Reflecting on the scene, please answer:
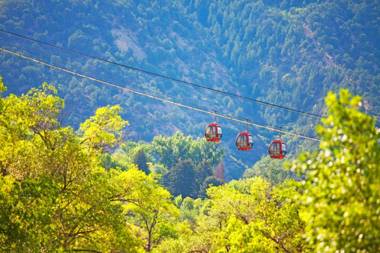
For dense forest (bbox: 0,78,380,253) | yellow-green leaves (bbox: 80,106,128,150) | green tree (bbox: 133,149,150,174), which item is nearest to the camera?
dense forest (bbox: 0,78,380,253)

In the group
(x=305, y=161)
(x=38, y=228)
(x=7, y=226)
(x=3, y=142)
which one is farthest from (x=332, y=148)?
(x=3, y=142)

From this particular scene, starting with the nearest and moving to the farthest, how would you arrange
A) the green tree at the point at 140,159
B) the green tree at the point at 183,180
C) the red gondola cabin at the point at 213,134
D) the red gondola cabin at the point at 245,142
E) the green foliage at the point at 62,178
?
the green foliage at the point at 62,178
the red gondola cabin at the point at 213,134
the red gondola cabin at the point at 245,142
the green tree at the point at 183,180
the green tree at the point at 140,159

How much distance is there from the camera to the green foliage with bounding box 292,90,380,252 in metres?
13.6

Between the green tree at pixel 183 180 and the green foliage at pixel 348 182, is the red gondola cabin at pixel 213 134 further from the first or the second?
the green tree at pixel 183 180

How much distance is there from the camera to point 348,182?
13773mm

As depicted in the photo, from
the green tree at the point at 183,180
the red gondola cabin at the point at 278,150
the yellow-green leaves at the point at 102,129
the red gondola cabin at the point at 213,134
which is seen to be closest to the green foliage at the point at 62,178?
the yellow-green leaves at the point at 102,129

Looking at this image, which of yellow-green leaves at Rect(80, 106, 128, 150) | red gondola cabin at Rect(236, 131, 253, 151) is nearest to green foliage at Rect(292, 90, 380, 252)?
yellow-green leaves at Rect(80, 106, 128, 150)

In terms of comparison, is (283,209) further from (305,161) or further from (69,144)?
(305,161)

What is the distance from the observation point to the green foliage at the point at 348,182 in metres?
13.6

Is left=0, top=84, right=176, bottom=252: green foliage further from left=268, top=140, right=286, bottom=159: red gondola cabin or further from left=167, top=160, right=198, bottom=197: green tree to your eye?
left=167, top=160, right=198, bottom=197: green tree

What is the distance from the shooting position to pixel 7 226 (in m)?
24.3

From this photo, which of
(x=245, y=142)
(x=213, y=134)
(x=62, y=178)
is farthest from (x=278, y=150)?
(x=62, y=178)

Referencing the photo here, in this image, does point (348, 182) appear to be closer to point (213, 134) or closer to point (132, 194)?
point (132, 194)

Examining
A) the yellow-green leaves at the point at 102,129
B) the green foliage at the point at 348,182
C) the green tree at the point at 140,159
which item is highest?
the green tree at the point at 140,159
